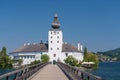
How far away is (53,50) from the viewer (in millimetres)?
146500

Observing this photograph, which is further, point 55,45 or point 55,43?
point 55,43

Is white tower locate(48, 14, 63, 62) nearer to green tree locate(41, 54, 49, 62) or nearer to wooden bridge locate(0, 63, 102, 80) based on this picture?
green tree locate(41, 54, 49, 62)

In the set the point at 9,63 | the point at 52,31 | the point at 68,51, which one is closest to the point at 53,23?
the point at 52,31

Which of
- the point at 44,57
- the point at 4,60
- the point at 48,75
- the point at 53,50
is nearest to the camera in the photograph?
the point at 48,75

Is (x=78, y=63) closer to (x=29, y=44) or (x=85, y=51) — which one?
(x=85, y=51)

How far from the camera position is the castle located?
146625mm

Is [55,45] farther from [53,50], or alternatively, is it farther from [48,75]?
[48,75]

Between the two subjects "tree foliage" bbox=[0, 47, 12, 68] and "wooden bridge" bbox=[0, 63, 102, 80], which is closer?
"wooden bridge" bbox=[0, 63, 102, 80]

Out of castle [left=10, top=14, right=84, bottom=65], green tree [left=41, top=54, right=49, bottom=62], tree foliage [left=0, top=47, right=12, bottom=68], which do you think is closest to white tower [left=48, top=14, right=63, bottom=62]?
castle [left=10, top=14, right=84, bottom=65]

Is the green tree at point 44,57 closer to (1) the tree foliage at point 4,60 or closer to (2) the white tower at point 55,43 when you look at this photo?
(2) the white tower at point 55,43

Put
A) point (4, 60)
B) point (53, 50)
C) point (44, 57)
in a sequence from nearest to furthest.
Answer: point (4, 60) → point (44, 57) → point (53, 50)

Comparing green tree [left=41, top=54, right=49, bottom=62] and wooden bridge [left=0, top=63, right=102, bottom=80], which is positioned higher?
green tree [left=41, top=54, right=49, bottom=62]

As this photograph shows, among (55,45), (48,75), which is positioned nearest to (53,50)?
(55,45)

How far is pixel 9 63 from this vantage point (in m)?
142
